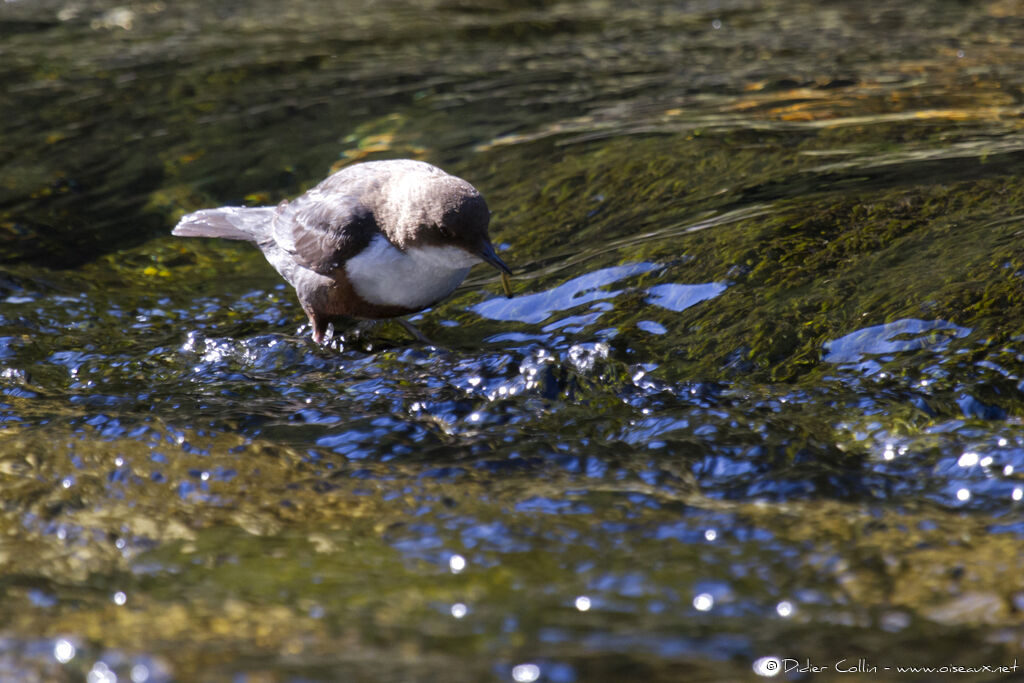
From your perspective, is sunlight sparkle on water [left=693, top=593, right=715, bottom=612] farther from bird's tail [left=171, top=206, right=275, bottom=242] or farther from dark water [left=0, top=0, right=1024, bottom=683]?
bird's tail [left=171, top=206, right=275, bottom=242]

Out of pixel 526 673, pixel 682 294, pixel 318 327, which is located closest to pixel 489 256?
pixel 682 294

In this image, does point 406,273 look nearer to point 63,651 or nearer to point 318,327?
point 318,327

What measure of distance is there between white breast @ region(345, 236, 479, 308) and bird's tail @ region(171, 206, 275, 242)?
30.7 inches

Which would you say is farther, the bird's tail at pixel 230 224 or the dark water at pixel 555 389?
the bird's tail at pixel 230 224

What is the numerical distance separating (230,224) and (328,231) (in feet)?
2.65

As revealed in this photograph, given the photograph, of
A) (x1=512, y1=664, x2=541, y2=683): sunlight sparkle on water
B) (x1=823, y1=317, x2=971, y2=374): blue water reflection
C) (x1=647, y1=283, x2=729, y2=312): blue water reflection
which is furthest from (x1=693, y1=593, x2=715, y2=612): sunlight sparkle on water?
(x1=647, y1=283, x2=729, y2=312): blue water reflection

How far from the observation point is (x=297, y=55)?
24.5 feet

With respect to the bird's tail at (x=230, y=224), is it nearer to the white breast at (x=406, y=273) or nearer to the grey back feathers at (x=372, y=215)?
the grey back feathers at (x=372, y=215)

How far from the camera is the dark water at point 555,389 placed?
2.04 metres

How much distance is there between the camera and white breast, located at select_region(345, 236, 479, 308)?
383 centimetres

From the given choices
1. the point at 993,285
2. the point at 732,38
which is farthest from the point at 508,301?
the point at 732,38

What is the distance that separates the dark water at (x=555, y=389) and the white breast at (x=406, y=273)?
8.1 inches

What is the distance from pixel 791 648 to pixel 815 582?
0.25 m

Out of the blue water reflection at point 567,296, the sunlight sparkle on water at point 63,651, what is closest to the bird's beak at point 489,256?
the blue water reflection at point 567,296
